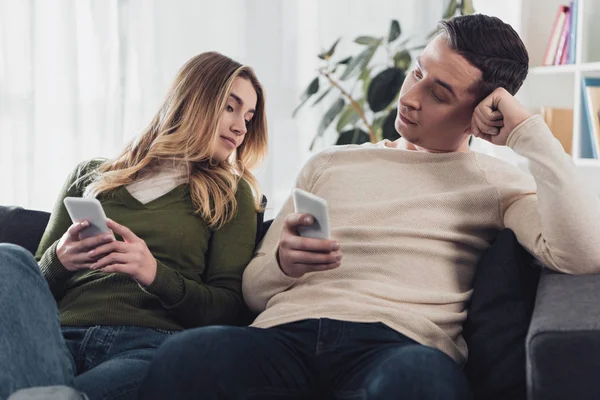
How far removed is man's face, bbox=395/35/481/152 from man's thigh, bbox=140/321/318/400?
0.53 metres

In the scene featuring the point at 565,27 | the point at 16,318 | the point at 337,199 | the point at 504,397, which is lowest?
the point at 504,397

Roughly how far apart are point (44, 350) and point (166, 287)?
1.06 feet

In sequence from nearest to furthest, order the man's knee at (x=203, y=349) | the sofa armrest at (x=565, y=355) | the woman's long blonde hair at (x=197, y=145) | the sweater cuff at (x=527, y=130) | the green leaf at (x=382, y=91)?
1. the sofa armrest at (x=565, y=355)
2. the man's knee at (x=203, y=349)
3. the sweater cuff at (x=527, y=130)
4. the woman's long blonde hair at (x=197, y=145)
5. the green leaf at (x=382, y=91)

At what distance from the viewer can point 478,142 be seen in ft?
12.2

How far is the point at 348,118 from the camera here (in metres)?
3.56

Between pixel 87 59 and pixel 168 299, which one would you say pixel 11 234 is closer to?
pixel 168 299

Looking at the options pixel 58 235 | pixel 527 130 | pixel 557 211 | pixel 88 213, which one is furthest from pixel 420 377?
pixel 58 235

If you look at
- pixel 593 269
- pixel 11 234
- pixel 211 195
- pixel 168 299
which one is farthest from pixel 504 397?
pixel 11 234

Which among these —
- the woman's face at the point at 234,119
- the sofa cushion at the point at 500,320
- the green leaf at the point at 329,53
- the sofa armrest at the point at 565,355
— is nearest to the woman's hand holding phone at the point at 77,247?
the woman's face at the point at 234,119

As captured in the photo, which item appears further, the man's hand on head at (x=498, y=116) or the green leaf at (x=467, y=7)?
the green leaf at (x=467, y=7)

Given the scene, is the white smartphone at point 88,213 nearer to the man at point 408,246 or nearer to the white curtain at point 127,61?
→ the man at point 408,246

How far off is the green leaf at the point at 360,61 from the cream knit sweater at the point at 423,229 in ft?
5.92

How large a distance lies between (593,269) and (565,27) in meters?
2.27

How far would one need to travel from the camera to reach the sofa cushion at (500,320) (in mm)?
1424
